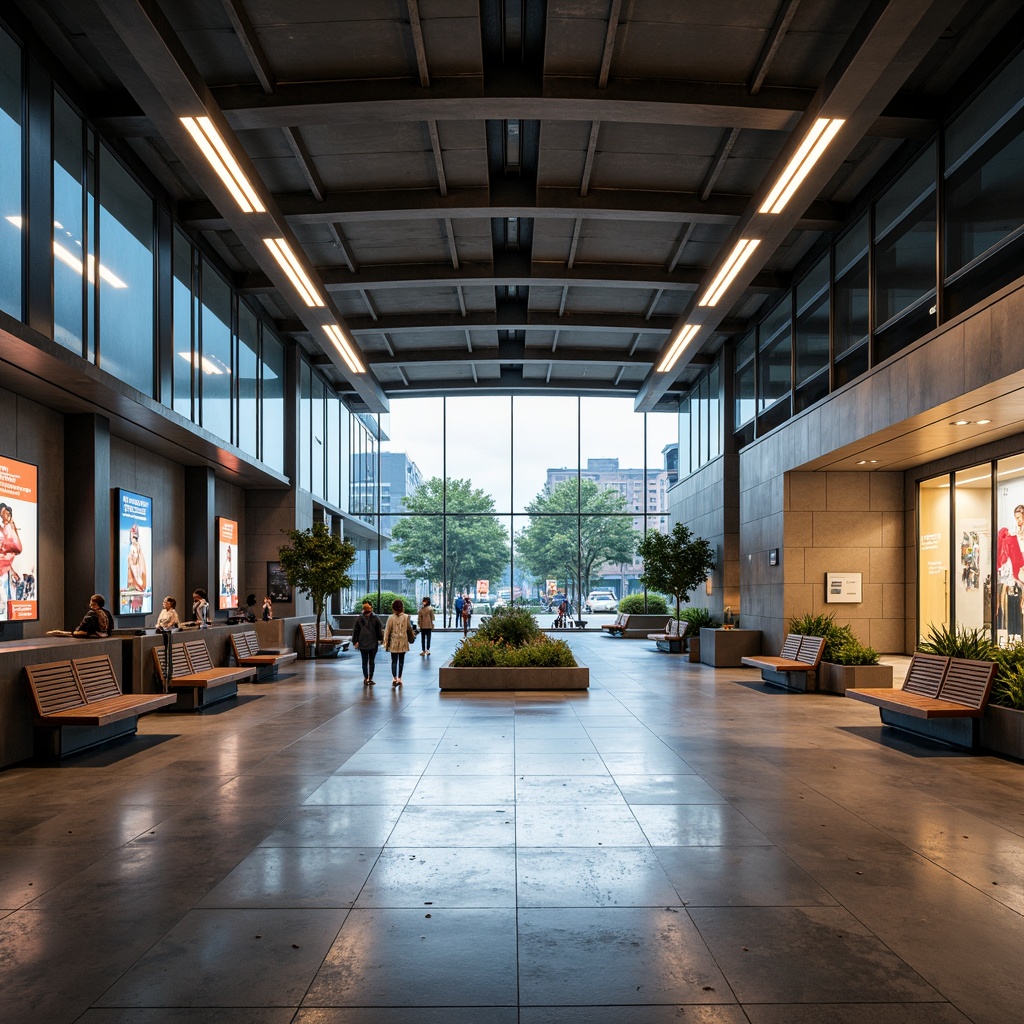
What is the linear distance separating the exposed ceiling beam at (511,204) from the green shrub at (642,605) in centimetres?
2035

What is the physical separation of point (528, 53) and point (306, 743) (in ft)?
32.1

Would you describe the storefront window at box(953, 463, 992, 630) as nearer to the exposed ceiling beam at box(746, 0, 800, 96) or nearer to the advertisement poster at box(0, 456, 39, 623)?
the exposed ceiling beam at box(746, 0, 800, 96)

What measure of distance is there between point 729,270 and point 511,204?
4538mm

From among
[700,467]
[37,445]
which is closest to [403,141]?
[37,445]

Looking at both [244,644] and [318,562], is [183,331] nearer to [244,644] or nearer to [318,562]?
[244,644]

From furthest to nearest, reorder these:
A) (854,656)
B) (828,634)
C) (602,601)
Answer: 1. (602,601)
2. (828,634)
3. (854,656)

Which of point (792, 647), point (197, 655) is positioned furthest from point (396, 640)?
point (792, 647)

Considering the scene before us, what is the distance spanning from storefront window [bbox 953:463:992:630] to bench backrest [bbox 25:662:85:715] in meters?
15.5

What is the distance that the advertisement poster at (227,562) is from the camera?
21.8 m

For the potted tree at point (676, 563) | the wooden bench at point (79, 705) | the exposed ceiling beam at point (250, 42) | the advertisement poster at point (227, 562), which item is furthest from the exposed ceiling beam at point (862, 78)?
the advertisement poster at point (227, 562)

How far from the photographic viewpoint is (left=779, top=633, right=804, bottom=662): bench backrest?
15.8 meters

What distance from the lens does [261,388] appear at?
23312 mm

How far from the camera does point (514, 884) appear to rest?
5.11 meters

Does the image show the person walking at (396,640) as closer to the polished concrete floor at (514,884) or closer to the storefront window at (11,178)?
the polished concrete floor at (514,884)
